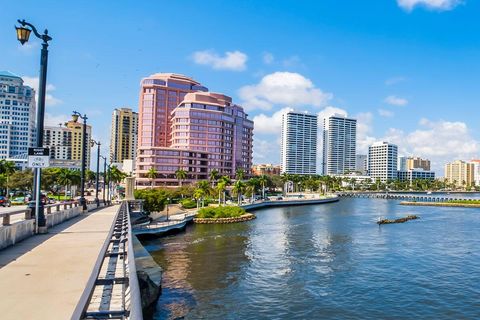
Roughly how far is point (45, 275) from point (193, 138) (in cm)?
16006

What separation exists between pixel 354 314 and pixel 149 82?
183 meters

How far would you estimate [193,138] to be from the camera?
6737 inches

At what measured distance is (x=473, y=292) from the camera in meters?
36.7

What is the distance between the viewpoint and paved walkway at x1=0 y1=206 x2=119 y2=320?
916 centimetres

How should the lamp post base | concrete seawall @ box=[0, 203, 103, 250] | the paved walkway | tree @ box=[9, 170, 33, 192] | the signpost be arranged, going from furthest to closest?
tree @ box=[9, 170, 33, 192] < the lamp post base < the signpost < concrete seawall @ box=[0, 203, 103, 250] < the paved walkway

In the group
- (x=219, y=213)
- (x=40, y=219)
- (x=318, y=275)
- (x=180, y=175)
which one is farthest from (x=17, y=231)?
(x=180, y=175)

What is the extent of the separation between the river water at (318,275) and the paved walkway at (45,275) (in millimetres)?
14361

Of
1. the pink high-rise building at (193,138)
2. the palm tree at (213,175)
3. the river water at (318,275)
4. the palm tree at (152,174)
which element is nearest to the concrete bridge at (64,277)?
the river water at (318,275)

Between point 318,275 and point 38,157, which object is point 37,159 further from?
point 318,275

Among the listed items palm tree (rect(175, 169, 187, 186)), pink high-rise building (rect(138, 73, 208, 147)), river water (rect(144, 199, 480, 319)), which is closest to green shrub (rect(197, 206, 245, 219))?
river water (rect(144, 199, 480, 319))

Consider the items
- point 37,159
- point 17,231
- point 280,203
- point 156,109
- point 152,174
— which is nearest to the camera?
point 17,231

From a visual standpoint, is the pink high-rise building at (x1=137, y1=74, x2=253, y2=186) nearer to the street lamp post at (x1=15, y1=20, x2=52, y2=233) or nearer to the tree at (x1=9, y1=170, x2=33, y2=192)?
the tree at (x1=9, y1=170, x2=33, y2=192)

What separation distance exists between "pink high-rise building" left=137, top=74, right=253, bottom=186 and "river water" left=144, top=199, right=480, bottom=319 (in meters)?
87.5

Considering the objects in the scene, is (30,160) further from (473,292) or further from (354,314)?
(473,292)
